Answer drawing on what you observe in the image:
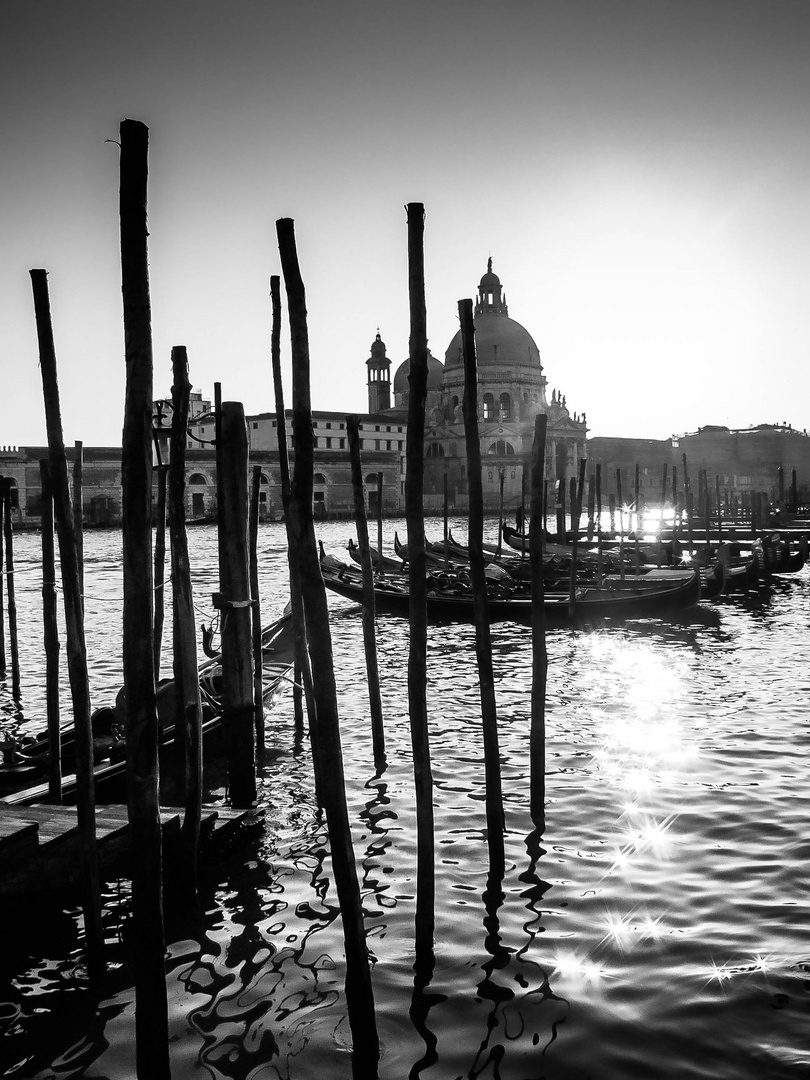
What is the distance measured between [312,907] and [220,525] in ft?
6.32

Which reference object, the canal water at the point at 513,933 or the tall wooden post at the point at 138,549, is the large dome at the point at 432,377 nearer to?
the canal water at the point at 513,933

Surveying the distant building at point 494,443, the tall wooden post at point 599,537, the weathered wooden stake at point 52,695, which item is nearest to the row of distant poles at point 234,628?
the weathered wooden stake at point 52,695

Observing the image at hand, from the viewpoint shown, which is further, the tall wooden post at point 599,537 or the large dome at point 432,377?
the large dome at point 432,377

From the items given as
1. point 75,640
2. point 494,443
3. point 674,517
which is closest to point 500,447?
point 494,443

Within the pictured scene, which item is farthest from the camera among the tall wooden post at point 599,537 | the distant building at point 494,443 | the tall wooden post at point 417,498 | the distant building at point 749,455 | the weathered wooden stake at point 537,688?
the distant building at point 749,455

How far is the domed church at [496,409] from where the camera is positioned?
2319 inches

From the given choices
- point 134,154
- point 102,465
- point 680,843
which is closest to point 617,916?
point 680,843

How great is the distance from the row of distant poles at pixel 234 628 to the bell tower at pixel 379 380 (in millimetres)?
63663

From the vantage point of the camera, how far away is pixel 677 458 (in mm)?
66812

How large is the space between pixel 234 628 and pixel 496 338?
195ft

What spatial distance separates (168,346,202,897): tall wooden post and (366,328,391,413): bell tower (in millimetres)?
64755

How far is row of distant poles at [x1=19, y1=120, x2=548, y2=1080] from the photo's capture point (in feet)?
7.95

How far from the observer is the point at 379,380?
69.1 meters

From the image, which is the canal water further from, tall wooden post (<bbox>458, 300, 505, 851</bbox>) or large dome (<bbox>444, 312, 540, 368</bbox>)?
large dome (<bbox>444, 312, 540, 368</bbox>)
